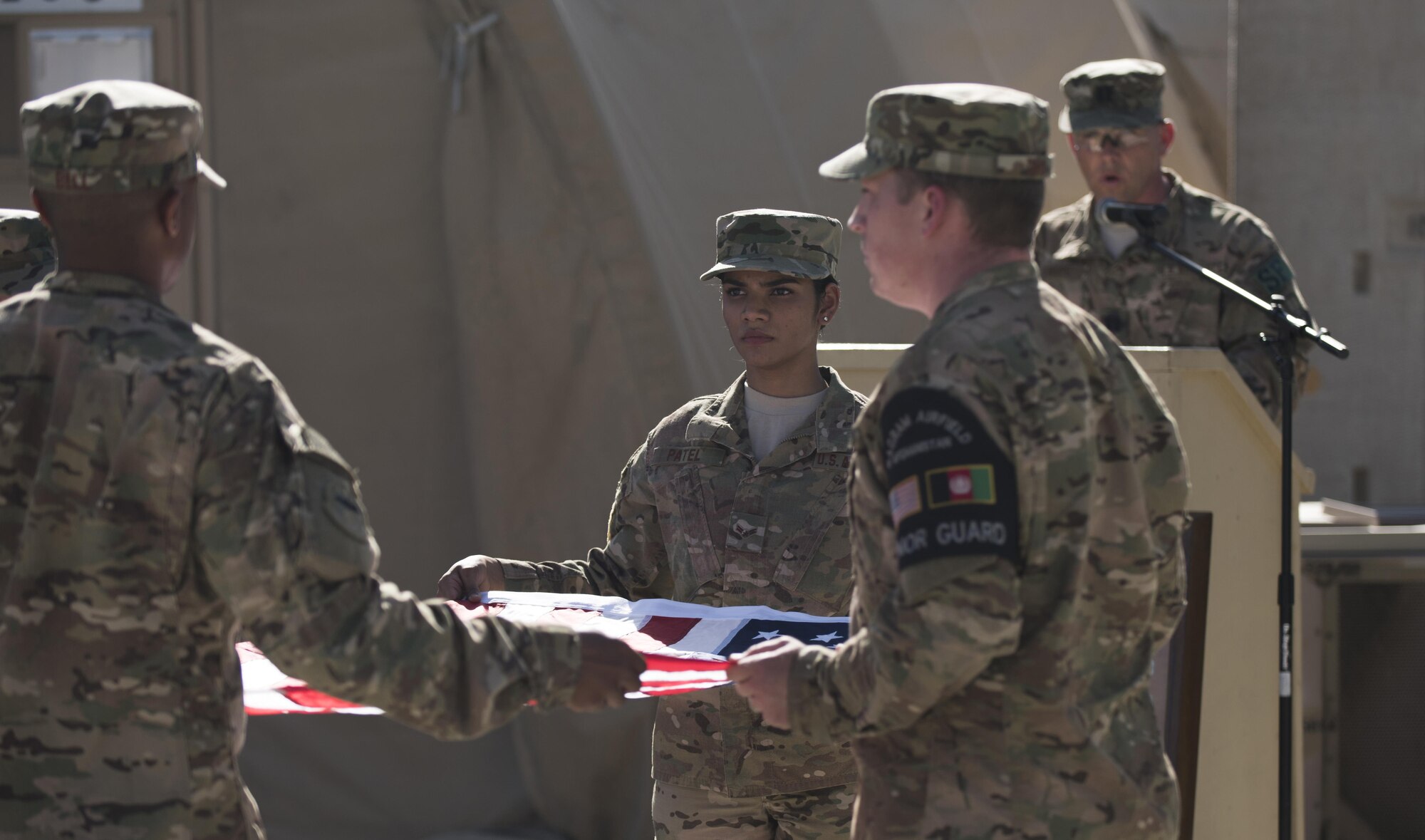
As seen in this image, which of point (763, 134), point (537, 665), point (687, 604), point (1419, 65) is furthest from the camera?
point (1419, 65)

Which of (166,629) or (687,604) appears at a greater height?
(166,629)

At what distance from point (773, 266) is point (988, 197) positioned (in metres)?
0.89

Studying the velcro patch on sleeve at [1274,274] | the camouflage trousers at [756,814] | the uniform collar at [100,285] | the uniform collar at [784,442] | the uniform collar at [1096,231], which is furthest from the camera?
the uniform collar at [1096,231]

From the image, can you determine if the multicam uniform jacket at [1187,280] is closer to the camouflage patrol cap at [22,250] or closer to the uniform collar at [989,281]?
the uniform collar at [989,281]

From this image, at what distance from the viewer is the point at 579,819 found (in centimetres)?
433

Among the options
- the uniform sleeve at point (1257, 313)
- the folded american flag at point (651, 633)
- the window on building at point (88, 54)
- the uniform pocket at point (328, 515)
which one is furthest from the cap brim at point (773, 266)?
the window on building at point (88, 54)

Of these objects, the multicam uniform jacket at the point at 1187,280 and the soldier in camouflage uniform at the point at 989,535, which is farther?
the multicam uniform jacket at the point at 1187,280

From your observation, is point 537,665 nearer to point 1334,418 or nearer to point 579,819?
point 579,819

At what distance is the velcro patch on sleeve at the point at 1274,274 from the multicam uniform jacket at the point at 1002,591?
2.10 metres

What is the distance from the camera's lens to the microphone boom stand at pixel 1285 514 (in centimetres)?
315

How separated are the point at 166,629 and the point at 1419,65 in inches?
223

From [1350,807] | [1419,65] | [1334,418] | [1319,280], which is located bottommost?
[1350,807]

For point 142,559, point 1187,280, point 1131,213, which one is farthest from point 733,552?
point 1187,280

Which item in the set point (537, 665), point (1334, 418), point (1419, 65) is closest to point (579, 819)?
point (537, 665)
